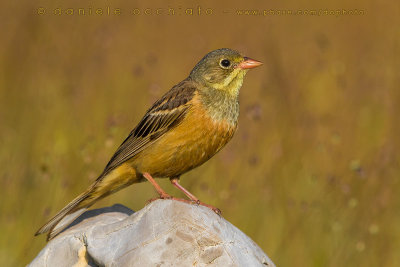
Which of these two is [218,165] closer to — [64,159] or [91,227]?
[64,159]

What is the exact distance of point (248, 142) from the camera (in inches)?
279

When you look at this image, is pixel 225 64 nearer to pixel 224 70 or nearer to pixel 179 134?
pixel 224 70

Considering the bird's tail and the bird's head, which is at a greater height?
the bird's head

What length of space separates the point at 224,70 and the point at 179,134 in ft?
2.76

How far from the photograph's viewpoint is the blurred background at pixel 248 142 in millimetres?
6008

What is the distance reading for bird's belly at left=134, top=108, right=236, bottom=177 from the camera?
532 cm

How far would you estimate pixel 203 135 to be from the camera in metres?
5.32

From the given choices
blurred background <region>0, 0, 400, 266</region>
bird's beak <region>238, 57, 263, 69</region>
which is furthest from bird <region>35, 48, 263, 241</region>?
blurred background <region>0, 0, 400, 266</region>

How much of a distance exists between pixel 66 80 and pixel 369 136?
11.0 feet

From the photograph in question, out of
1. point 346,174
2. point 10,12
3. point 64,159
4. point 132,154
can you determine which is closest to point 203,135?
point 132,154

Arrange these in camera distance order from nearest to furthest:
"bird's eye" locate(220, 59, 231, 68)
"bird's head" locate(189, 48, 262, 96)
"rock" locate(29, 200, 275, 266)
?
"rock" locate(29, 200, 275, 266), "bird's head" locate(189, 48, 262, 96), "bird's eye" locate(220, 59, 231, 68)

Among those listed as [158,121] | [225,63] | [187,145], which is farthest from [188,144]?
[225,63]

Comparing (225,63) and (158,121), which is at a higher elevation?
(225,63)

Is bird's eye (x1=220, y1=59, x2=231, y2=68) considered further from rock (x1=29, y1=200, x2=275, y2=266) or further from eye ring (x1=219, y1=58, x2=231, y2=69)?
rock (x1=29, y1=200, x2=275, y2=266)
